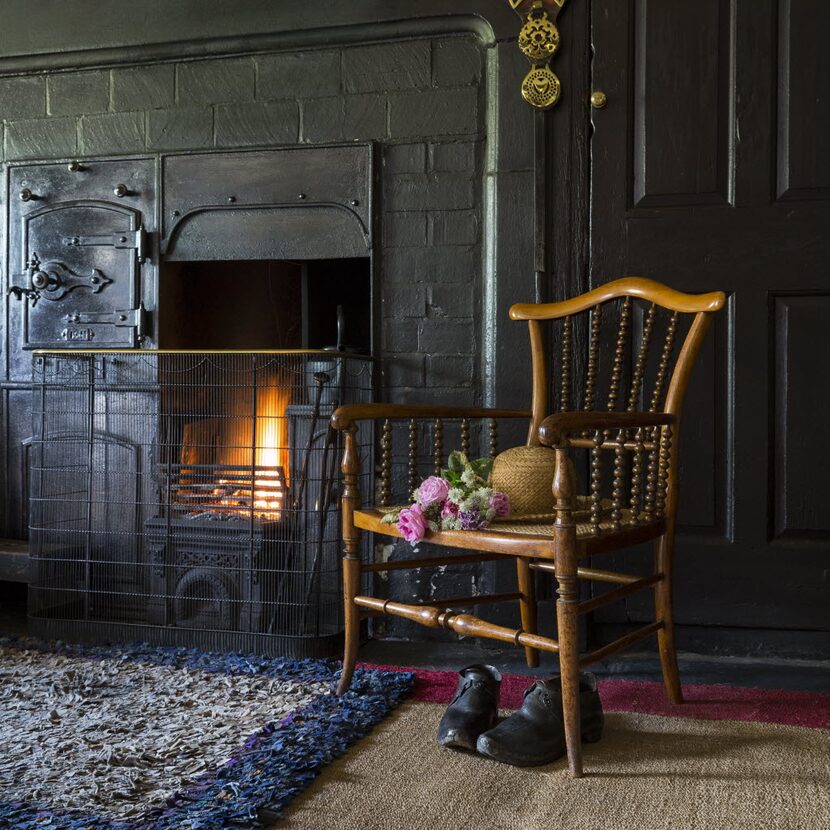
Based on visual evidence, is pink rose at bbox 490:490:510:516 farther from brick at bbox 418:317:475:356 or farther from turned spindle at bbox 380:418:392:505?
brick at bbox 418:317:475:356

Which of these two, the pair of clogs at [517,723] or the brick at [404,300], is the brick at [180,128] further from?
the pair of clogs at [517,723]

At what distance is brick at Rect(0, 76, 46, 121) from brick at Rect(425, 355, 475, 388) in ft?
5.73

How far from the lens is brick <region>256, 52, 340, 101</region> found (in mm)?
3262

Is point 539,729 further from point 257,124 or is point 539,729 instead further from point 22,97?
point 22,97

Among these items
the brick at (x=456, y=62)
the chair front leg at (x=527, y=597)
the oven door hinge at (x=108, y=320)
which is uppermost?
the brick at (x=456, y=62)

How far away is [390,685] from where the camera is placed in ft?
8.30

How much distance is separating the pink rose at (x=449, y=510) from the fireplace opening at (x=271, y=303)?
1396mm

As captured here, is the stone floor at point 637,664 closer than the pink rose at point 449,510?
No

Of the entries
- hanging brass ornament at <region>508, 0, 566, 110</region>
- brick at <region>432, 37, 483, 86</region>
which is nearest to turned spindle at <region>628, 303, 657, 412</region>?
hanging brass ornament at <region>508, 0, 566, 110</region>

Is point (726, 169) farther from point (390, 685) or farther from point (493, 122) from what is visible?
point (390, 685)

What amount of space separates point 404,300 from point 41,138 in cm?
152

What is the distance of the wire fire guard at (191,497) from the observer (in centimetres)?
302

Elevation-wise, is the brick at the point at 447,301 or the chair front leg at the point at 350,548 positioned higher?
the brick at the point at 447,301

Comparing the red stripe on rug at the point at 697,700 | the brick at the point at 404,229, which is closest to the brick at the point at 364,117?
the brick at the point at 404,229
